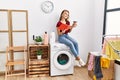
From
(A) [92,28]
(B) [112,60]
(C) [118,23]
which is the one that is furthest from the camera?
(A) [92,28]

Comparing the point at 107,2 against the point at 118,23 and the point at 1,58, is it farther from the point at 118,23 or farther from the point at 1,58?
the point at 1,58

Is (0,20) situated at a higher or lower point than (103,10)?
lower

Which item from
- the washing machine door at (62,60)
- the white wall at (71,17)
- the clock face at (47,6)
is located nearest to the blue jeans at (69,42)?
the washing machine door at (62,60)

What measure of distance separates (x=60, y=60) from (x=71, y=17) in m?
1.19

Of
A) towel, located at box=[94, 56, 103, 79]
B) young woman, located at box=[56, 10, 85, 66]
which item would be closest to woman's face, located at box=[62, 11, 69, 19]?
young woman, located at box=[56, 10, 85, 66]

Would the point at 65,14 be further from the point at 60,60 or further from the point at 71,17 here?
the point at 60,60

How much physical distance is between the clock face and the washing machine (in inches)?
34.2

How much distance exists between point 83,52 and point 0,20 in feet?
7.66

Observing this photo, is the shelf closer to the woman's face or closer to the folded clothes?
the woman's face

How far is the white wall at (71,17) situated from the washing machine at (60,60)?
0.61m

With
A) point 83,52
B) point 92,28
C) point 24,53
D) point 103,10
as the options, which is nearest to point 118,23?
point 103,10

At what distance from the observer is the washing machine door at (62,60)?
3.87 meters

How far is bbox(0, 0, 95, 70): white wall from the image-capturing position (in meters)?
3.98

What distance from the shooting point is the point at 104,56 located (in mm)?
3166
